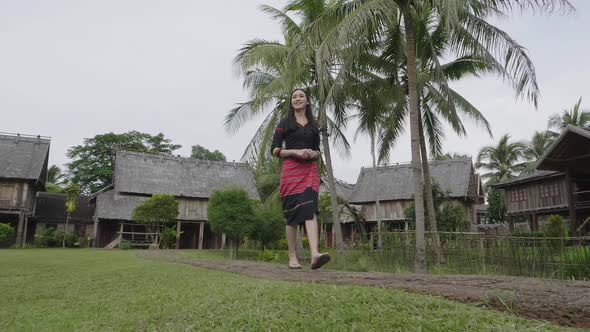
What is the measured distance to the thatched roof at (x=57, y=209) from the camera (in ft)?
108

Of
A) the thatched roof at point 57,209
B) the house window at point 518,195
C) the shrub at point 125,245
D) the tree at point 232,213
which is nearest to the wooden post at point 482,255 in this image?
the tree at point 232,213

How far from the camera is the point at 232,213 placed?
19.0 m

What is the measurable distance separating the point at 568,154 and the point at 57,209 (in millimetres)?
33901

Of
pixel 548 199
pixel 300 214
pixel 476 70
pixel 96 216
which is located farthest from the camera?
pixel 96 216

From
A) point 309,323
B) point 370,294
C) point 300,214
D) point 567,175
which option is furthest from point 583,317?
point 567,175

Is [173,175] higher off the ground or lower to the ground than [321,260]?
higher

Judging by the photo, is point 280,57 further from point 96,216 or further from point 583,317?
point 96,216

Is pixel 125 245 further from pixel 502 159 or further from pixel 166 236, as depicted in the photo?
pixel 502 159

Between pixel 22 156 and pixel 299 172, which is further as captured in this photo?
pixel 22 156

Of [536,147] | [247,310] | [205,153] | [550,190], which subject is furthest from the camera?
[205,153]

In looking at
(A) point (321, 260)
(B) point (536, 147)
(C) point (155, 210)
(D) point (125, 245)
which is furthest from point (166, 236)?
(B) point (536, 147)

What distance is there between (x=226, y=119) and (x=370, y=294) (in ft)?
52.5

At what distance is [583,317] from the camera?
271cm

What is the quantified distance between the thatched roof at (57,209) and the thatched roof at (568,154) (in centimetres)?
3141
